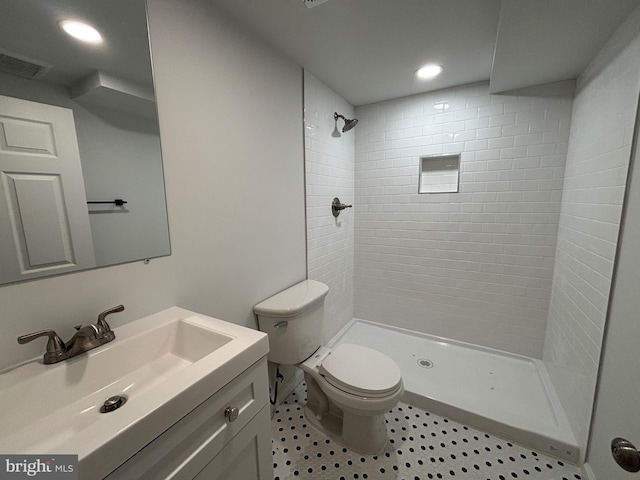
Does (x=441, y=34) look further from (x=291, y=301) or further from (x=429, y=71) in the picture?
(x=291, y=301)

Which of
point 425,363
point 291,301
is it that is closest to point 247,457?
point 291,301

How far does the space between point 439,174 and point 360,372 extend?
5.67ft

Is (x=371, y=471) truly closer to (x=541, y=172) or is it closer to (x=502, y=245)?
(x=502, y=245)

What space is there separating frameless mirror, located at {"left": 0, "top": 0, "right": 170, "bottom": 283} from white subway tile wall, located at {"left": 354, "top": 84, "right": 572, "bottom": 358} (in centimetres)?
185

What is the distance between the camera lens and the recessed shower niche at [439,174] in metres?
2.16

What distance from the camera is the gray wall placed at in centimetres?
82

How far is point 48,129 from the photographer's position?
754mm

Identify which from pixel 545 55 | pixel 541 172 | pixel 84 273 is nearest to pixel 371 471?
pixel 84 273

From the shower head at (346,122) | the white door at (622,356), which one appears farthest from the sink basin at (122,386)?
the shower head at (346,122)

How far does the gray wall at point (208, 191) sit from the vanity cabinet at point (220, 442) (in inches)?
19.7

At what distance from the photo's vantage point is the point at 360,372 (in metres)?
1.39

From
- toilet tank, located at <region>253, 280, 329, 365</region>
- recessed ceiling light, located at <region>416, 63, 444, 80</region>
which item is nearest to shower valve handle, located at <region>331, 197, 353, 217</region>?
toilet tank, located at <region>253, 280, 329, 365</region>

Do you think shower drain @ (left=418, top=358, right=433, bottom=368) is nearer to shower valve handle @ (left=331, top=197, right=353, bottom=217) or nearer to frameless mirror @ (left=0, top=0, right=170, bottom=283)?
shower valve handle @ (left=331, top=197, right=353, bottom=217)

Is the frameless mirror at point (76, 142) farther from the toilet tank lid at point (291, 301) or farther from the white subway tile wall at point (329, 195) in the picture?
the white subway tile wall at point (329, 195)
